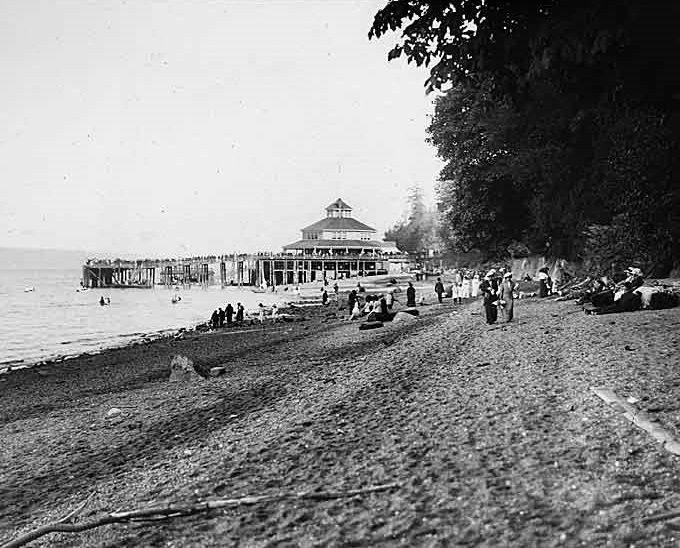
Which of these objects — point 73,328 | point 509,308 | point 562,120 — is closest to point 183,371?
point 509,308

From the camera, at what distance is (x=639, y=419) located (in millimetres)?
5668

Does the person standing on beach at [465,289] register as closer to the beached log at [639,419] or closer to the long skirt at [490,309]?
the long skirt at [490,309]

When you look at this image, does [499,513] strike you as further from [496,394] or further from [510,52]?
[510,52]

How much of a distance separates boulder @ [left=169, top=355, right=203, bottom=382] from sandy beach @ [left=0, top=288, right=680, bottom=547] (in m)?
0.27

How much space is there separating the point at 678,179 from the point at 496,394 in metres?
9.56

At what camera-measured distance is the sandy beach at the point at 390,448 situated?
4285mm

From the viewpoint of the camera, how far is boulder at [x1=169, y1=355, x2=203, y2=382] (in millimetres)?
11820

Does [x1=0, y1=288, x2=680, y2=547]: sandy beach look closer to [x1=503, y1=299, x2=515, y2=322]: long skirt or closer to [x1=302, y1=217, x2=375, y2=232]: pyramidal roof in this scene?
[x1=503, y1=299, x2=515, y2=322]: long skirt

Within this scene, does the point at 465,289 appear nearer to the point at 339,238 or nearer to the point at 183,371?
the point at 183,371

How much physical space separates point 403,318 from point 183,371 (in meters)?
9.28

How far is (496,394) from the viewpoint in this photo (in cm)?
720

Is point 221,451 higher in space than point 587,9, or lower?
lower

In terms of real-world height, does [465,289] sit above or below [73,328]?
above

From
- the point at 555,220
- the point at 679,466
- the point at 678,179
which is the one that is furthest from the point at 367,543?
the point at 555,220
